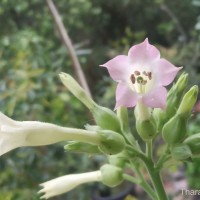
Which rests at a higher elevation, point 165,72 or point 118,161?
point 165,72

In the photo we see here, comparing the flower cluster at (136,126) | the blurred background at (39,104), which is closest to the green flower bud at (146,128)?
the flower cluster at (136,126)

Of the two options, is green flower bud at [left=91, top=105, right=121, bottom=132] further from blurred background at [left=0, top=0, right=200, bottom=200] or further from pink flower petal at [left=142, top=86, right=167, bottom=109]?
blurred background at [left=0, top=0, right=200, bottom=200]

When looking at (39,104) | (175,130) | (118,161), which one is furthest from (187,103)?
(39,104)

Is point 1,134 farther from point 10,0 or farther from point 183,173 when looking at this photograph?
point 183,173

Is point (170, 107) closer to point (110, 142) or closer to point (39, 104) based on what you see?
point (110, 142)

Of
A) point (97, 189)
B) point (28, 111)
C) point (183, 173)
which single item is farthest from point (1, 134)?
point (183, 173)

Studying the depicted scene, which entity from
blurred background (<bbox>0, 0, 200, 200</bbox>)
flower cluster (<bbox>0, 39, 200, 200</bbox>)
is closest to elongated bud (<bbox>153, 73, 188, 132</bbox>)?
flower cluster (<bbox>0, 39, 200, 200</bbox>)

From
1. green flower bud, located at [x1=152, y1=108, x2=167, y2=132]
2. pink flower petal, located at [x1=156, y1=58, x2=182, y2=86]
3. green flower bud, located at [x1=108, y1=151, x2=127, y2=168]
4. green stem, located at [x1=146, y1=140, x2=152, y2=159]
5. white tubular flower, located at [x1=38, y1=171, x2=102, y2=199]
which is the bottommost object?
white tubular flower, located at [x1=38, y1=171, x2=102, y2=199]

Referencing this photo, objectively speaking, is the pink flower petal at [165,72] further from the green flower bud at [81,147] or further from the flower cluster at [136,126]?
the green flower bud at [81,147]
